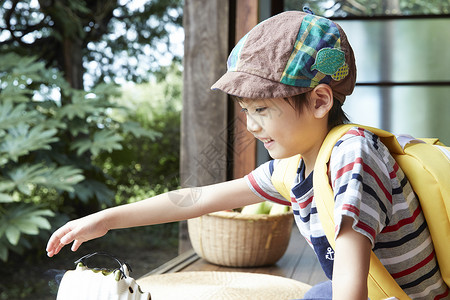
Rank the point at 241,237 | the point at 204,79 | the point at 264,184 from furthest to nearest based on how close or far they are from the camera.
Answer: the point at 204,79
the point at 241,237
the point at 264,184

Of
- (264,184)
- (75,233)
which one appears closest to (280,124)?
(264,184)

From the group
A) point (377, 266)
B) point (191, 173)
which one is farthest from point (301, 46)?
point (191, 173)

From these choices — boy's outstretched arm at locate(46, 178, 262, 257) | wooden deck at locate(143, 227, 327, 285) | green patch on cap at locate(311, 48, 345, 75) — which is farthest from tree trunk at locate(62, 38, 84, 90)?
green patch on cap at locate(311, 48, 345, 75)

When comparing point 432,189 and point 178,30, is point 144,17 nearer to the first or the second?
point 178,30

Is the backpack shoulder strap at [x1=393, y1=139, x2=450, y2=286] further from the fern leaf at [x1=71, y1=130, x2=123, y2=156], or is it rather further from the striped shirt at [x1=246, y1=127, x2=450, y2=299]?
the fern leaf at [x1=71, y1=130, x2=123, y2=156]

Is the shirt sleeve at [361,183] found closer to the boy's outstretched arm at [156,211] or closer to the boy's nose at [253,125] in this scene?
the boy's nose at [253,125]

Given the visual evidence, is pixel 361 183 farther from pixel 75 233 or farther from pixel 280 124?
pixel 75 233

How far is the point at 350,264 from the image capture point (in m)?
0.75

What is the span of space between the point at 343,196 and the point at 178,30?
4840 millimetres

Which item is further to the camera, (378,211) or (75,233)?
(75,233)

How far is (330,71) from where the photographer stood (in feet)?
2.82

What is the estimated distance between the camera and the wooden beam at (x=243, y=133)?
7.82 ft

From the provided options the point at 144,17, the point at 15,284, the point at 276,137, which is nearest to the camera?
the point at 276,137

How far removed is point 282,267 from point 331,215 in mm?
1344
